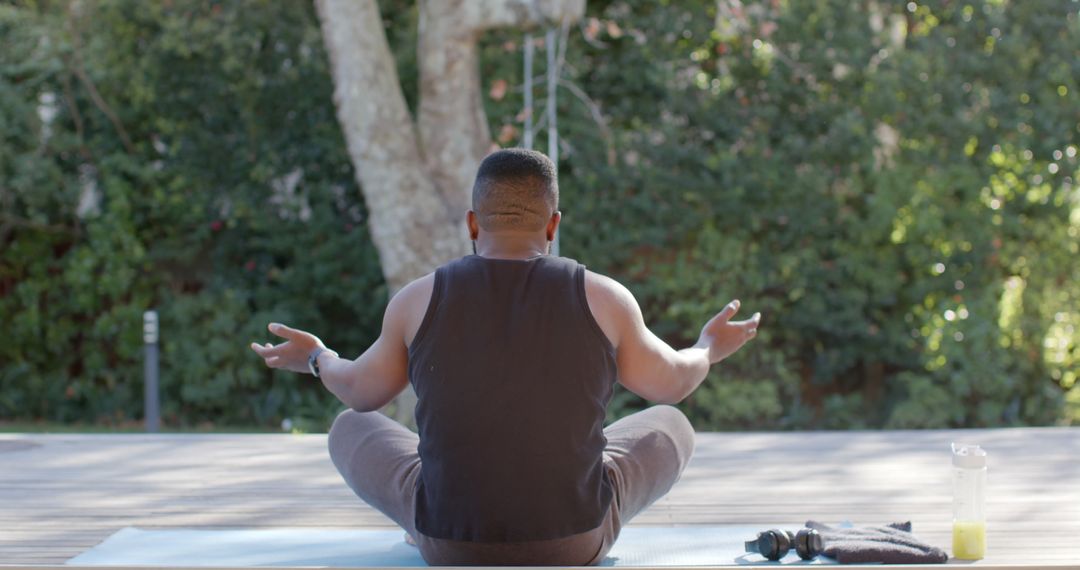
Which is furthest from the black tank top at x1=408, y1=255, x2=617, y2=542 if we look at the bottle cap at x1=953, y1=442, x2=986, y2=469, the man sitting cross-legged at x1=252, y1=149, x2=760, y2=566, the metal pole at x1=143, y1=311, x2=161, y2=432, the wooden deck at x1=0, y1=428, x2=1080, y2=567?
the metal pole at x1=143, y1=311, x2=161, y2=432

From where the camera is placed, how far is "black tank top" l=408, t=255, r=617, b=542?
2547 millimetres

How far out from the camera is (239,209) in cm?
846

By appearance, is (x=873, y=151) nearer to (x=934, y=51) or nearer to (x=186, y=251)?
(x=934, y=51)

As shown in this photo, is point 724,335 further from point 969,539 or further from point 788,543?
point 969,539

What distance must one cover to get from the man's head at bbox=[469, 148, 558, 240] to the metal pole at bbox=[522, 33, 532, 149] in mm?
4967

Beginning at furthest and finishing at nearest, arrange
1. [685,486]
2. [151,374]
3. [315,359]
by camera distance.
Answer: [151,374], [685,486], [315,359]

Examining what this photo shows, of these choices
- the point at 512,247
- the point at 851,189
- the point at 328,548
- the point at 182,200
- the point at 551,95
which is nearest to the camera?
the point at 512,247

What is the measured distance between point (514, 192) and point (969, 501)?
3.96 ft

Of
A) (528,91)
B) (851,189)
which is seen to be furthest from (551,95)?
(851,189)

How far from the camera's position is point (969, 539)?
9.71 feet

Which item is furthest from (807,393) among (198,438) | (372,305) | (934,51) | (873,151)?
(198,438)

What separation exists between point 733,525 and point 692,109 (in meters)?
4.64

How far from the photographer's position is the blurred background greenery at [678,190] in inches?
305

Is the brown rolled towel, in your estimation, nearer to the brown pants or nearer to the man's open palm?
the brown pants
